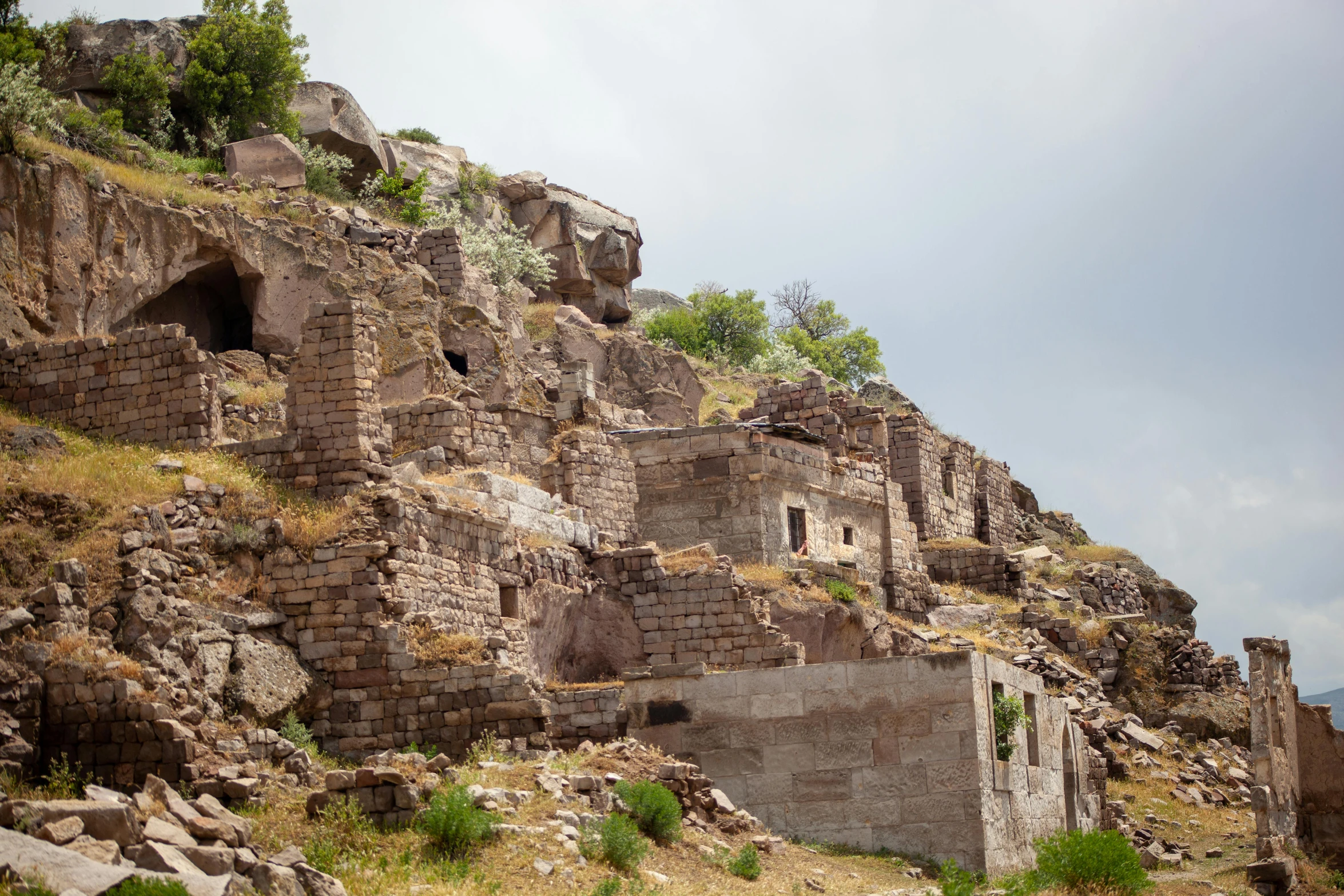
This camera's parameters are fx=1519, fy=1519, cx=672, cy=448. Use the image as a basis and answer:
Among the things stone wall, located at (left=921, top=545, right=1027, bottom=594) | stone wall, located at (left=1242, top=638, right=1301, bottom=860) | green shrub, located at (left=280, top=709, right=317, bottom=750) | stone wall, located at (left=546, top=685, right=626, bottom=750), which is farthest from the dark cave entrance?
stone wall, located at (left=1242, top=638, right=1301, bottom=860)

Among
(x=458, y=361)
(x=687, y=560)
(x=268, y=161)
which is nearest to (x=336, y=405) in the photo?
(x=687, y=560)

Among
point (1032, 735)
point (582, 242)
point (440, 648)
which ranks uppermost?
point (582, 242)

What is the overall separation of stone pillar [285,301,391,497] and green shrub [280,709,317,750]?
10.9 ft

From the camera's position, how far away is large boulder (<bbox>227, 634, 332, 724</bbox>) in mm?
15773

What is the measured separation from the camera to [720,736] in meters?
17.0

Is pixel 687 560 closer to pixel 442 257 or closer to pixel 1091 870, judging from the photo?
pixel 1091 870

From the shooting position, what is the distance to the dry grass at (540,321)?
1454 inches

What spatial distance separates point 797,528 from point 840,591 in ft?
9.15

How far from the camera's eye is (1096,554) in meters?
38.0

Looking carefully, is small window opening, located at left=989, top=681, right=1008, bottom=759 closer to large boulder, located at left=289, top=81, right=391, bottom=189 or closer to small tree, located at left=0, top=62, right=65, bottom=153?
small tree, located at left=0, top=62, right=65, bottom=153

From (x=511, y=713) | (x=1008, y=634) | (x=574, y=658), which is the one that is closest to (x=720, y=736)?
(x=511, y=713)

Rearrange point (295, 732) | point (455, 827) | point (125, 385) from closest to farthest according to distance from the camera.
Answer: point (455, 827), point (295, 732), point (125, 385)

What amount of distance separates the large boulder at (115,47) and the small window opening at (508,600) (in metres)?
19.9

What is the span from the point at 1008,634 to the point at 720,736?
13524 millimetres
